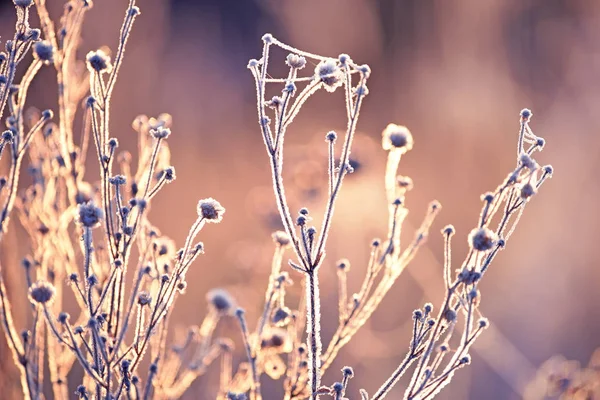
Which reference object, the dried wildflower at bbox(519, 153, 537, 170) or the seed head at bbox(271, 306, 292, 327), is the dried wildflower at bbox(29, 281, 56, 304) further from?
the dried wildflower at bbox(519, 153, 537, 170)

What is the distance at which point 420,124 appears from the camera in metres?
2.52

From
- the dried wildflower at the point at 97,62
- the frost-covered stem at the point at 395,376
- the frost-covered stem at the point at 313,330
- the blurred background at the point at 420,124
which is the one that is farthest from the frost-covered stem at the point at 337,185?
the blurred background at the point at 420,124

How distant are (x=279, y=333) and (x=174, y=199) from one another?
1.72 meters

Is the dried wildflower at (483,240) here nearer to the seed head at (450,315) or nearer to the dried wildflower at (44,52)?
the seed head at (450,315)

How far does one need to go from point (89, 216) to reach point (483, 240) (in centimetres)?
36

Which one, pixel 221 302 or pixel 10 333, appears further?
pixel 221 302

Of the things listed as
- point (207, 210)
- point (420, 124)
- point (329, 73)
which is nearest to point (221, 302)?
point (207, 210)

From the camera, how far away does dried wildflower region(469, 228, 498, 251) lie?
22.4 inches

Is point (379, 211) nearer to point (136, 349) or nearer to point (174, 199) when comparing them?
point (174, 199)

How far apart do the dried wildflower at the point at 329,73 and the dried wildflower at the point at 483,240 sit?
8.4 inches

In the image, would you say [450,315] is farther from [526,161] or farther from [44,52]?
[44,52]

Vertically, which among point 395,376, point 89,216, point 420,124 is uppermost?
point 420,124

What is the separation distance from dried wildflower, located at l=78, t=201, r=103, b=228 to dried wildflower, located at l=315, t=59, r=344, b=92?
25 centimetres

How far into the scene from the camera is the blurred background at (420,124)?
2.04 meters
